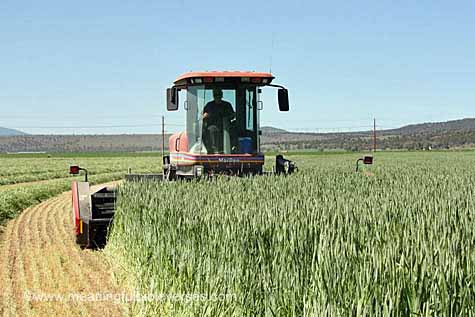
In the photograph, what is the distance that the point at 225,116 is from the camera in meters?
11.2

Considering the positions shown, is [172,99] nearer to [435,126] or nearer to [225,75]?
[225,75]

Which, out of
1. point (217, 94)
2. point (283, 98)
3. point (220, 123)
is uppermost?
point (217, 94)

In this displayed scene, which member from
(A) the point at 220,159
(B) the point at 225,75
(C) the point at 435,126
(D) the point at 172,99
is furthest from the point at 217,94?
(C) the point at 435,126

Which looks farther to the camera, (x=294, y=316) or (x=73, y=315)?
(x=73, y=315)

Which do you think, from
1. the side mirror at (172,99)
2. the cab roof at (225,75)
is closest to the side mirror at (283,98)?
the cab roof at (225,75)

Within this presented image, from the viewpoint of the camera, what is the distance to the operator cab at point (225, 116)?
11.1 metres

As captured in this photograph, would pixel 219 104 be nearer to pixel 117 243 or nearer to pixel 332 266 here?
pixel 117 243

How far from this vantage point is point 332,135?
14350cm

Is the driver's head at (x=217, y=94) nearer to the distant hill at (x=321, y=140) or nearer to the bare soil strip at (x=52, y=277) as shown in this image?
the bare soil strip at (x=52, y=277)

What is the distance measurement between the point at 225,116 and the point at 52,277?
185 inches

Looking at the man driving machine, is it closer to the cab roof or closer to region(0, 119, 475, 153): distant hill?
the cab roof

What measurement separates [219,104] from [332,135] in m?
134

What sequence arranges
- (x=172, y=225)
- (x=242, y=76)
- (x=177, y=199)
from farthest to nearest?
(x=242, y=76)
(x=177, y=199)
(x=172, y=225)

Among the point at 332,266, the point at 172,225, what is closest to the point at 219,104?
the point at 172,225
